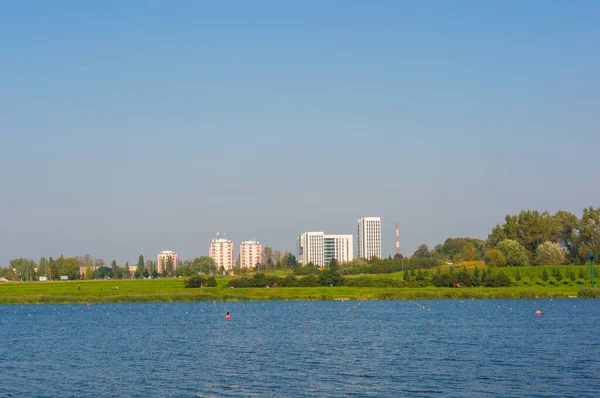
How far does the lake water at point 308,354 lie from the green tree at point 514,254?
Answer: 77.5 metres

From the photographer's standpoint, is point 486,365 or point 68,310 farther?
point 68,310

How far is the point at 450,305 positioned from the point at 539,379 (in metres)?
72.2

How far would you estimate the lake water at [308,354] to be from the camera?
4384cm

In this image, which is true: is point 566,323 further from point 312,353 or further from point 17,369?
point 17,369

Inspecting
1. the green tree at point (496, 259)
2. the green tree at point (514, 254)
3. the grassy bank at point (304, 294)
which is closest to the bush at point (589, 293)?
the grassy bank at point (304, 294)

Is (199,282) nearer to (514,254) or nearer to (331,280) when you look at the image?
(331,280)

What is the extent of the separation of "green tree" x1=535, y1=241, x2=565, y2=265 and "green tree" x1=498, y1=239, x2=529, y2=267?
4529 millimetres

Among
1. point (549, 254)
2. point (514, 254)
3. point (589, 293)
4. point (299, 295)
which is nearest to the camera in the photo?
point (589, 293)

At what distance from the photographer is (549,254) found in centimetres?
18475

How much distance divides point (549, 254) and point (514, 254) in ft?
34.0

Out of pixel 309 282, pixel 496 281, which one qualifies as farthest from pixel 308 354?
pixel 309 282

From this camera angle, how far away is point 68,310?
120 m

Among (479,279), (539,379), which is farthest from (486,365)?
(479,279)

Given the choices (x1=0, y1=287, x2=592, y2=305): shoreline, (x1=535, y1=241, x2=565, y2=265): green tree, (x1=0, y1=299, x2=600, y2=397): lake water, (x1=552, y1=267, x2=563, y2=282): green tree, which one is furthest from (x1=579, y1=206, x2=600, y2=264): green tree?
(x1=0, y1=299, x2=600, y2=397): lake water
